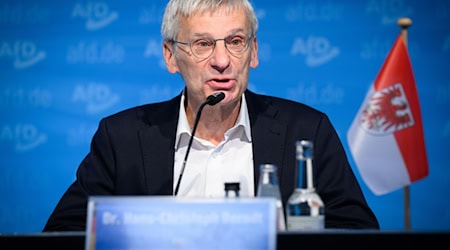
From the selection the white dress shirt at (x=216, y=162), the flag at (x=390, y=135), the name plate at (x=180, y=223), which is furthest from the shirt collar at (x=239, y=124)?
the name plate at (x=180, y=223)

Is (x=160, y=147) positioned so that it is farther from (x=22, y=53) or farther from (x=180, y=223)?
(x=22, y=53)

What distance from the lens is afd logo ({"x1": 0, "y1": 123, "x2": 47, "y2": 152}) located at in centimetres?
316

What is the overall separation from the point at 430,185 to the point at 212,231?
224 centimetres

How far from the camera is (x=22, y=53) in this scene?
3.19 m

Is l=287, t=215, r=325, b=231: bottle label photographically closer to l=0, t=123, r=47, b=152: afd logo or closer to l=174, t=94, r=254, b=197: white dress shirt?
l=174, t=94, r=254, b=197: white dress shirt

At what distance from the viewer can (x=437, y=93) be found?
3.08 meters

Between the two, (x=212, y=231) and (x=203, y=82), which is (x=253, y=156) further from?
(x=212, y=231)

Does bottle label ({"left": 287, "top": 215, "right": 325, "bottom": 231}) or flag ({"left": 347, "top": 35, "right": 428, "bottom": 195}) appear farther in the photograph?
flag ({"left": 347, "top": 35, "right": 428, "bottom": 195})

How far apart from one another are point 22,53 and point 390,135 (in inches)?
75.0

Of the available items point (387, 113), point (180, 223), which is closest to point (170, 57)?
point (387, 113)

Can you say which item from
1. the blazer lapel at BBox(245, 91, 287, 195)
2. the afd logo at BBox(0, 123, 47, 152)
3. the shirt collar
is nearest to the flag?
the blazer lapel at BBox(245, 91, 287, 195)

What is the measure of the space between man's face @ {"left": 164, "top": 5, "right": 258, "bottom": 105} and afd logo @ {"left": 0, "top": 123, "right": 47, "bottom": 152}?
4.40 feet

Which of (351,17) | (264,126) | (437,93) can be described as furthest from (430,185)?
(264,126)

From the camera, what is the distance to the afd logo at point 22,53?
3.18m
